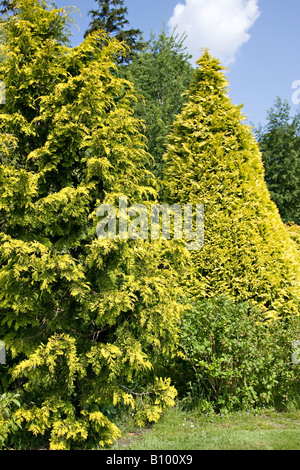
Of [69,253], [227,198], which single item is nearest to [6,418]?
[69,253]

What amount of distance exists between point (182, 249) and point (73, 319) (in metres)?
1.38

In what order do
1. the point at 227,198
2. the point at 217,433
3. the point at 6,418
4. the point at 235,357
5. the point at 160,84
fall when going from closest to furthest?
the point at 6,418 → the point at 217,433 → the point at 235,357 → the point at 227,198 → the point at 160,84

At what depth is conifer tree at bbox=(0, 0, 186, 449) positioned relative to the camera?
11.8 ft

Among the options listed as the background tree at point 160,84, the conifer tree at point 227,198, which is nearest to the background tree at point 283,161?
the background tree at point 160,84

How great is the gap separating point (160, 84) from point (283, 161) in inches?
441

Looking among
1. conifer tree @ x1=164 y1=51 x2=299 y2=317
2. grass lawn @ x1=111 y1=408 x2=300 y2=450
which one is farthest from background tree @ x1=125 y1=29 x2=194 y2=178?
grass lawn @ x1=111 y1=408 x2=300 y2=450

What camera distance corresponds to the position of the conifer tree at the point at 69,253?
Result: 3.60 meters

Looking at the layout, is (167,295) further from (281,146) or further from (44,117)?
(281,146)

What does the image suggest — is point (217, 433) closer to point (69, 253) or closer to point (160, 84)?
point (69, 253)

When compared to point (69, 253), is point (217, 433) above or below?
below

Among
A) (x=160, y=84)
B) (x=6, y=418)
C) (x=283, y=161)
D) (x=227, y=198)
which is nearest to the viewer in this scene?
(x=6, y=418)

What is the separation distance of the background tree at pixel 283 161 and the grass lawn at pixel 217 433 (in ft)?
60.0

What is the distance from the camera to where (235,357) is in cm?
455

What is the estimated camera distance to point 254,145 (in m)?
5.94
